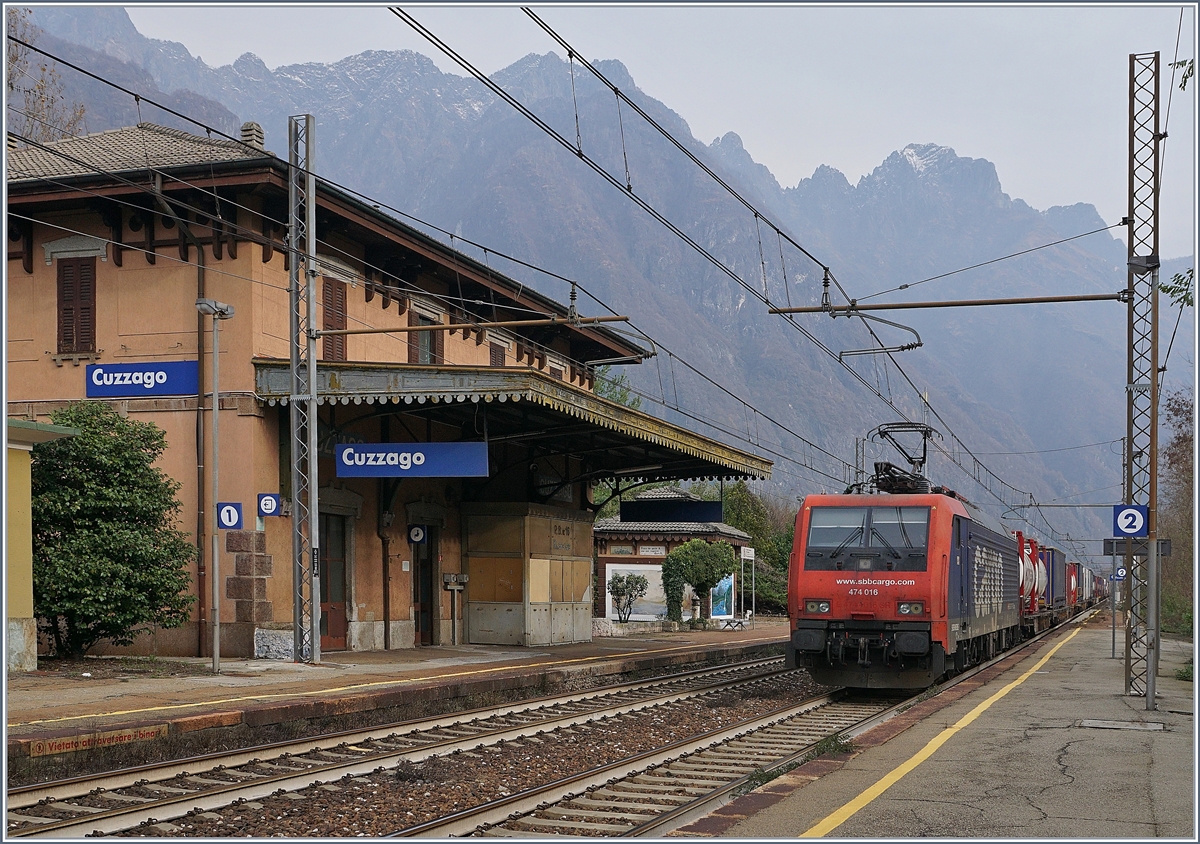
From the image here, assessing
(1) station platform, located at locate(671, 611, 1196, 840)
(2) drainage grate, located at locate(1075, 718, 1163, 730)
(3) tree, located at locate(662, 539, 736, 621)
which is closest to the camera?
(1) station platform, located at locate(671, 611, 1196, 840)

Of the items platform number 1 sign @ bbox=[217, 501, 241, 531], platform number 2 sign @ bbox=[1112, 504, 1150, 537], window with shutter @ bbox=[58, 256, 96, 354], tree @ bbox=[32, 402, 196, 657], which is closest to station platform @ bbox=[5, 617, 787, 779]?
tree @ bbox=[32, 402, 196, 657]

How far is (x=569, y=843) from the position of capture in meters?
7.59

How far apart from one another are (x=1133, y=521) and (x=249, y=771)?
10.9 metres

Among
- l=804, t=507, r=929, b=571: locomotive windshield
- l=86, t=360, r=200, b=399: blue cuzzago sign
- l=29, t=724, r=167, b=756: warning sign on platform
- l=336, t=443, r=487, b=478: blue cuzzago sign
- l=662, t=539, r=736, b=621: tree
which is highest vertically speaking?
l=86, t=360, r=200, b=399: blue cuzzago sign

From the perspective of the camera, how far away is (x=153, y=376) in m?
20.4

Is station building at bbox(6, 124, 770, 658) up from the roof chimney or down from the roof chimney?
down

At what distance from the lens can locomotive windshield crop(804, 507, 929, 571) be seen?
17281mm

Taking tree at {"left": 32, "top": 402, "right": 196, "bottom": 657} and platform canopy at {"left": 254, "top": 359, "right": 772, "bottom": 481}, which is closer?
tree at {"left": 32, "top": 402, "right": 196, "bottom": 657}

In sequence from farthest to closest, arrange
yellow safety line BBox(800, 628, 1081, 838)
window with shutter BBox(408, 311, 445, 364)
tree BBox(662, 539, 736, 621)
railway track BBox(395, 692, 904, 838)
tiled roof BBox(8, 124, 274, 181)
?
tree BBox(662, 539, 736, 621), window with shutter BBox(408, 311, 445, 364), tiled roof BBox(8, 124, 274, 181), railway track BBox(395, 692, 904, 838), yellow safety line BBox(800, 628, 1081, 838)

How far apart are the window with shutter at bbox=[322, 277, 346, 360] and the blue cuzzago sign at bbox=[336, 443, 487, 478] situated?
121 inches

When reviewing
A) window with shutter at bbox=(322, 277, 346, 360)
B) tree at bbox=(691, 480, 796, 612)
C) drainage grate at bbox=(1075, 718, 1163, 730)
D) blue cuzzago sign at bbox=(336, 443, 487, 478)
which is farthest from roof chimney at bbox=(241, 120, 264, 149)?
tree at bbox=(691, 480, 796, 612)

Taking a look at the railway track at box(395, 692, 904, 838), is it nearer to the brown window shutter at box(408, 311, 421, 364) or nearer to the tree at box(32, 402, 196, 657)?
Result: the tree at box(32, 402, 196, 657)

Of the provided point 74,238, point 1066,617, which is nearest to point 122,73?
point 1066,617

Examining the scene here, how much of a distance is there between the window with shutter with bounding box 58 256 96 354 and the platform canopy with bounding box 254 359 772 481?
3.19 meters
